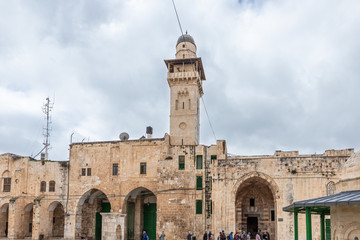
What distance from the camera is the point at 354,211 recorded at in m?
12.0

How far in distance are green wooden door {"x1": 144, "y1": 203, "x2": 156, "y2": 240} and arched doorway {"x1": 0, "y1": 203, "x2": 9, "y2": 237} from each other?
41.5ft

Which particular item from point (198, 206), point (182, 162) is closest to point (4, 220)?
point (182, 162)

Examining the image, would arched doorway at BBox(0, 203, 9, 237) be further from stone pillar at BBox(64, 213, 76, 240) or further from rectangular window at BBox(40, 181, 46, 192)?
stone pillar at BBox(64, 213, 76, 240)

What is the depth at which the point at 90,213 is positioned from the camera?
33375 mm

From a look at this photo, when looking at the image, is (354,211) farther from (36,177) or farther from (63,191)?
(36,177)

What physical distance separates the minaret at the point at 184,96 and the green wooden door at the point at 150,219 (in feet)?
20.4

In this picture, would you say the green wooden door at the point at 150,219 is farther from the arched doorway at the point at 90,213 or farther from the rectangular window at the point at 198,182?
the rectangular window at the point at 198,182

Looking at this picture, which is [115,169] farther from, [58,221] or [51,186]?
[58,221]

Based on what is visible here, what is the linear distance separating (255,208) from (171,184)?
7.10m

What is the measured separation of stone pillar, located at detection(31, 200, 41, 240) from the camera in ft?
103

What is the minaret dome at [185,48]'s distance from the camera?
115ft

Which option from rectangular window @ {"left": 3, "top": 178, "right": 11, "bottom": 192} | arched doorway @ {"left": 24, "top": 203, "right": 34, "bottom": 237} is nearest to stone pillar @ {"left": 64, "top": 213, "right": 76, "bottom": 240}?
arched doorway @ {"left": 24, "top": 203, "right": 34, "bottom": 237}

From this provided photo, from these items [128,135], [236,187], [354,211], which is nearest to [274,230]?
[236,187]

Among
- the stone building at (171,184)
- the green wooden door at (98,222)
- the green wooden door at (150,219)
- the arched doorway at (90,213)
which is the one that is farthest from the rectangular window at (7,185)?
the green wooden door at (150,219)
